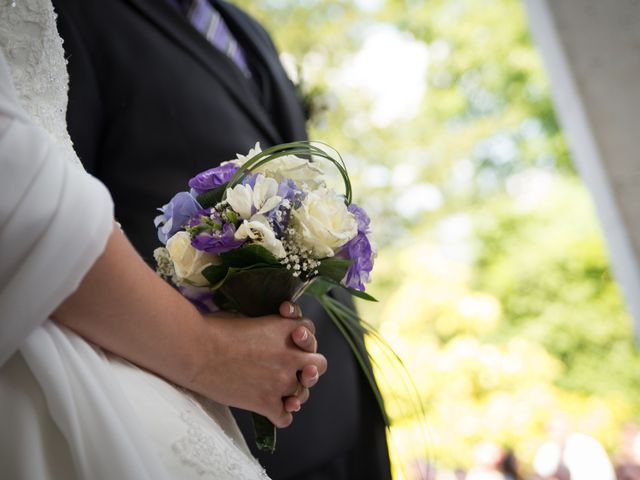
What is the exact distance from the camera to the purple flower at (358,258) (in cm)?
95

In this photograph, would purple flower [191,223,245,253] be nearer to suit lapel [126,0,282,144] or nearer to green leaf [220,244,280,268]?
green leaf [220,244,280,268]

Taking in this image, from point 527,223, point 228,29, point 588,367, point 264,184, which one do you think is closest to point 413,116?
point 527,223

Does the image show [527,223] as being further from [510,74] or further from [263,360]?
[263,360]

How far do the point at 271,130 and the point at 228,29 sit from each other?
268mm

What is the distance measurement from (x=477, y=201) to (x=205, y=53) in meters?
8.02

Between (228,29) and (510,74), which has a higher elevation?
(228,29)

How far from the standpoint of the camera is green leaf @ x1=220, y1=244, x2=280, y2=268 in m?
0.86

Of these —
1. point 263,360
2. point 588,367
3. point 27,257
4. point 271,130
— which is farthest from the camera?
point 588,367

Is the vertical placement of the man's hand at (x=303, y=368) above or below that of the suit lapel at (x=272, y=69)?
below

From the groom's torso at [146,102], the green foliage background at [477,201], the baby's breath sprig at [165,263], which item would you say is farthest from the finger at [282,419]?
the green foliage background at [477,201]

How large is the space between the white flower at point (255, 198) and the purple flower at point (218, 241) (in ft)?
0.08

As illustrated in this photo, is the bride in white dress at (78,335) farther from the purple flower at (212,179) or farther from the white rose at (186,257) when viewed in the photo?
the purple flower at (212,179)

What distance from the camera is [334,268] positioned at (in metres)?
0.93

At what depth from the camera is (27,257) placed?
2.20 ft
